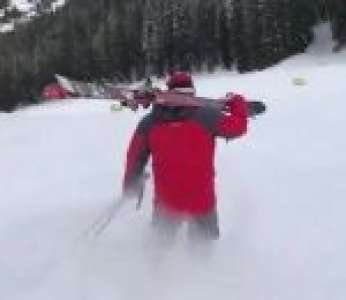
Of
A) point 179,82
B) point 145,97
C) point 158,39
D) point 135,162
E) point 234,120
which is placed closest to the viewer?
point 234,120

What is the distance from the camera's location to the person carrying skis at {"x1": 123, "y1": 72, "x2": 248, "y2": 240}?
22.1 feet

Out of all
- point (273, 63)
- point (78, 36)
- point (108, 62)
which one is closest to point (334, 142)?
point (273, 63)

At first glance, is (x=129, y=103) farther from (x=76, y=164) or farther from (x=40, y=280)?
(x=76, y=164)

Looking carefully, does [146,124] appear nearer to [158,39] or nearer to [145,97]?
[145,97]

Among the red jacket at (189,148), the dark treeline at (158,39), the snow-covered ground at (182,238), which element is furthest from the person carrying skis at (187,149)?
the dark treeline at (158,39)

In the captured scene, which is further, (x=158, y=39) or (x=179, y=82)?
(x=158, y=39)

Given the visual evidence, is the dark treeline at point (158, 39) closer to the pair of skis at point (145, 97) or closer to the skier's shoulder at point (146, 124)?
the pair of skis at point (145, 97)

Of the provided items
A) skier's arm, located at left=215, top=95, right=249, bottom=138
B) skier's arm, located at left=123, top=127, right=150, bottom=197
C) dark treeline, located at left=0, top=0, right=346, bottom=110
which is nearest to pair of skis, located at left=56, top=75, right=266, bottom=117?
skier's arm, located at left=215, top=95, right=249, bottom=138

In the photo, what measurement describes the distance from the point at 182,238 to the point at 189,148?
0.76 metres

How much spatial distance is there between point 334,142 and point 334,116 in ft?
8.39

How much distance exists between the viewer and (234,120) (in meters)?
6.74

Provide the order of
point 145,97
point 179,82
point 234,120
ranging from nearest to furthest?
point 234,120
point 179,82
point 145,97

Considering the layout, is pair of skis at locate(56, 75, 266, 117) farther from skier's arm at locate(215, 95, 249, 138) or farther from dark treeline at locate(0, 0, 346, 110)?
dark treeline at locate(0, 0, 346, 110)

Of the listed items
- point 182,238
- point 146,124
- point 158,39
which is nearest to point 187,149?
point 146,124
